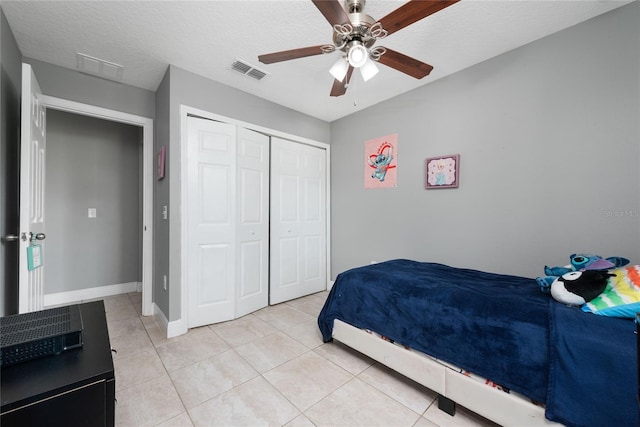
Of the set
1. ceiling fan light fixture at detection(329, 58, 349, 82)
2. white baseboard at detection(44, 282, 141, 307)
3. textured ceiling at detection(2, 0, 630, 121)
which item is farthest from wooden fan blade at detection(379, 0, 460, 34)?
white baseboard at detection(44, 282, 141, 307)

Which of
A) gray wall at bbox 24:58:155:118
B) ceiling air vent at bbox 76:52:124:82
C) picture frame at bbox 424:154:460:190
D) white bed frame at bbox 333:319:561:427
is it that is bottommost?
white bed frame at bbox 333:319:561:427

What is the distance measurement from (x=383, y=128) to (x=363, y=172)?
583 mm

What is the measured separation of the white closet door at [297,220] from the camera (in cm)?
319

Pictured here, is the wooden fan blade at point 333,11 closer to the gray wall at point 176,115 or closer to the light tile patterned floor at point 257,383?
the gray wall at point 176,115

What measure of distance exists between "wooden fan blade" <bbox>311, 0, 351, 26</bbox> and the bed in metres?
1.63

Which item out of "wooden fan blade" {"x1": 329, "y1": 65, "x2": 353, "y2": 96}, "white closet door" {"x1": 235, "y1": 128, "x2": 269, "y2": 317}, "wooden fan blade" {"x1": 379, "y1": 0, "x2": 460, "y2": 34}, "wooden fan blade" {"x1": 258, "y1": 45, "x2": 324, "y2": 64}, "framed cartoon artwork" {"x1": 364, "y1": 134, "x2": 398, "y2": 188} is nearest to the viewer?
"wooden fan blade" {"x1": 379, "y1": 0, "x2": 460, "y2": 34}

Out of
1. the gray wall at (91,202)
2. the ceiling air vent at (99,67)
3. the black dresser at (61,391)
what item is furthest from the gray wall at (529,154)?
the gray wall at (91,202)

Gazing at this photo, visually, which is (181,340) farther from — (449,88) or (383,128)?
(449,88)

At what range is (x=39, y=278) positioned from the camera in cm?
202

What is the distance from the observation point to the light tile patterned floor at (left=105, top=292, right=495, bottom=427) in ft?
4.78

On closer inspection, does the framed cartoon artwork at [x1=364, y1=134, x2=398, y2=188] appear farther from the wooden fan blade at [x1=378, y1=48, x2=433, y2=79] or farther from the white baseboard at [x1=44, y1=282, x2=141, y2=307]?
the white baseboard at [x1=44, y1=282, x2=141, y2=307]

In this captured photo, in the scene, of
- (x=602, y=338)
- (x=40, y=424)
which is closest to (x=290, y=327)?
(x=40, y=424)

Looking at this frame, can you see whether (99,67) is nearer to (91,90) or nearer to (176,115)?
(91,90)

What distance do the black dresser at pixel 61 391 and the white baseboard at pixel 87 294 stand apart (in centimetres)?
312
